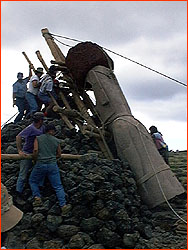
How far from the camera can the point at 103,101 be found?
9.68 m

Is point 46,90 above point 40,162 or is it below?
above

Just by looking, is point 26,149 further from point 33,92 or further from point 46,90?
point 33,92

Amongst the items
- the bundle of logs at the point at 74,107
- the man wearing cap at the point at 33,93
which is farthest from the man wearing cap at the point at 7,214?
the man wearing cap at the point at 33,93

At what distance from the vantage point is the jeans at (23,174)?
7.12 meters

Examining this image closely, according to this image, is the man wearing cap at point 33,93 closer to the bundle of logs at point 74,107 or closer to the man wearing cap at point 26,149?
the bundle of logs at point 74,107

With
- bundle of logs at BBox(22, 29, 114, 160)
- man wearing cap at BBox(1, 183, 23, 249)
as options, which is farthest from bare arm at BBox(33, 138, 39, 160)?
man wearing cap at BBox(1, 183, 23, 249)

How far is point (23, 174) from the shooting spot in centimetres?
716

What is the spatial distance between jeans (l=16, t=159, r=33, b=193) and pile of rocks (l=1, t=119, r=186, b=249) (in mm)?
137

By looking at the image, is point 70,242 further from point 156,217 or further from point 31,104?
point 31,104

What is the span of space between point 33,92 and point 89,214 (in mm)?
4720

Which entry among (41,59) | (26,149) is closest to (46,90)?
(41,59)

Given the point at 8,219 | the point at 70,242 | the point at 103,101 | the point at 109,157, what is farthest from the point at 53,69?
the point at 8,219

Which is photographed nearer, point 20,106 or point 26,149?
point 26,149

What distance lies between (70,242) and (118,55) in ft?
17.4
